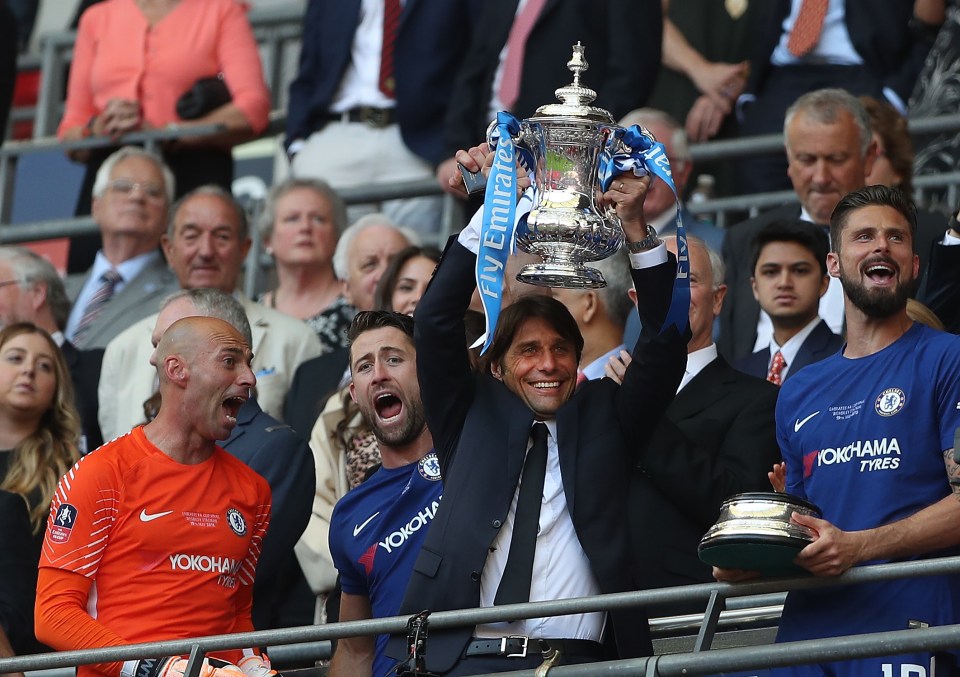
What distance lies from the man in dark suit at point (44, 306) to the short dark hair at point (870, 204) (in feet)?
13.4

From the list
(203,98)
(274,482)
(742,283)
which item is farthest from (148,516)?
(203,98)

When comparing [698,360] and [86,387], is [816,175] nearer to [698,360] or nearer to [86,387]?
[698,360]

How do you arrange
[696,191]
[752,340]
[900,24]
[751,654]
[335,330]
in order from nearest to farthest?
1. [751,654]
2. [752,340]
3. [335,330]
4. [900,24]
5. [696,191]

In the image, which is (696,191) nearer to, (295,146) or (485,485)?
(295,146)

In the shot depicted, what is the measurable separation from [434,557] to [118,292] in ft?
15.8

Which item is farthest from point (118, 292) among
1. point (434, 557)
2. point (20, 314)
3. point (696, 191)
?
point (434, 557)

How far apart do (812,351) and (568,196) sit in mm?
2423

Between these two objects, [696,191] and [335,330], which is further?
[696,191]

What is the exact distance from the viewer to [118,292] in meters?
10.6

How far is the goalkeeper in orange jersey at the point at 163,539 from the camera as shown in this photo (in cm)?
642

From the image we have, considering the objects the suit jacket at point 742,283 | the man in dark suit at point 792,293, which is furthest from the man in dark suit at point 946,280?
the suit jacket at point 742,283

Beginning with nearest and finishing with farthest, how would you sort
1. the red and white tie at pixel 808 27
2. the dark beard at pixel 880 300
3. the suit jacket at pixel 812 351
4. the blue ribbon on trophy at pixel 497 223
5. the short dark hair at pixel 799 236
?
the blue ribbon on trophy at pixel 497 223
the dark beard at pixel 880 300
the suit jacket at pixel 812 351
the short dark hair at pixel 799 236
the red and white tie at pixel 808 27

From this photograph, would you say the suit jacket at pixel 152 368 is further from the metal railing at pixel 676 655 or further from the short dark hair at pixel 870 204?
the short dark hair at pixel 870 204

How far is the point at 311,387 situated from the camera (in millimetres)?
8992
